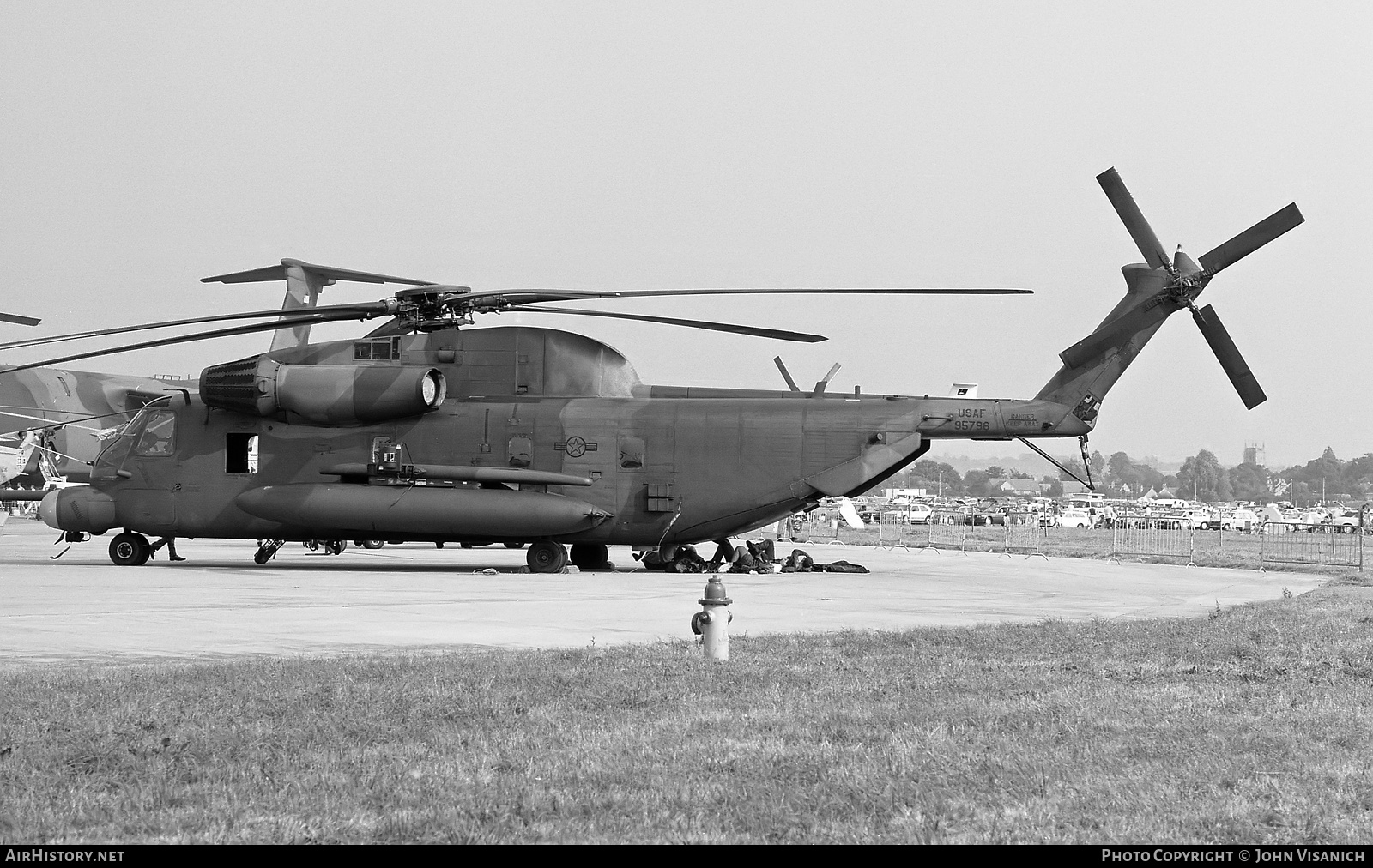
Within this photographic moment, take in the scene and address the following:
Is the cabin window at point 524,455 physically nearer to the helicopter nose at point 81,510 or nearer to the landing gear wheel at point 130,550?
the landing gear wheel at point 130,550

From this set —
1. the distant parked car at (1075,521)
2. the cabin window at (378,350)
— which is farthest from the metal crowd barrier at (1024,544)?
the distant parked car at (1075,521)

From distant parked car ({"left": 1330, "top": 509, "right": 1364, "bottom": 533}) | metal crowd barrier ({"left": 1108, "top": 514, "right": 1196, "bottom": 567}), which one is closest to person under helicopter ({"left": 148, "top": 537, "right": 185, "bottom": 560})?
metal crowd barrier ({"left": 1108, "top": 514, "right": 1196, "bottom": 567})

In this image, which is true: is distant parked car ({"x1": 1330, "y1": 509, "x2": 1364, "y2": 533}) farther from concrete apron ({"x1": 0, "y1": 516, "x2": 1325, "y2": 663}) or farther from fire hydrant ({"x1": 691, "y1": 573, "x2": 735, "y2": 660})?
fire hydrant ({"x1": 691, "y1": 573, "x2": 735, "y2": 660})

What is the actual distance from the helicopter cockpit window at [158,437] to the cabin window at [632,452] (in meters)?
9.04

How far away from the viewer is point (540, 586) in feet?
68.9

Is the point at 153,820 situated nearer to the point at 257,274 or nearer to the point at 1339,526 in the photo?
the point at 257,274

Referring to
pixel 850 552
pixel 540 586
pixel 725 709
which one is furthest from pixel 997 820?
pixel 850 552

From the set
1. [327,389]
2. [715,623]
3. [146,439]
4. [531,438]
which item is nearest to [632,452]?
[531,438]

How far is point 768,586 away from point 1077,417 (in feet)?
23.5

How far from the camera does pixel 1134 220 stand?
78.0 ft

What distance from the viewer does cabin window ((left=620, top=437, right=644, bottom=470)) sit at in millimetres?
25734

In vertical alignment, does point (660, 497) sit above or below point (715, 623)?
above

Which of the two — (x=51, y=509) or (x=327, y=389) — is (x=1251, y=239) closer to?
(x=327, y=389)

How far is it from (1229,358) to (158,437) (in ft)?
66.9
